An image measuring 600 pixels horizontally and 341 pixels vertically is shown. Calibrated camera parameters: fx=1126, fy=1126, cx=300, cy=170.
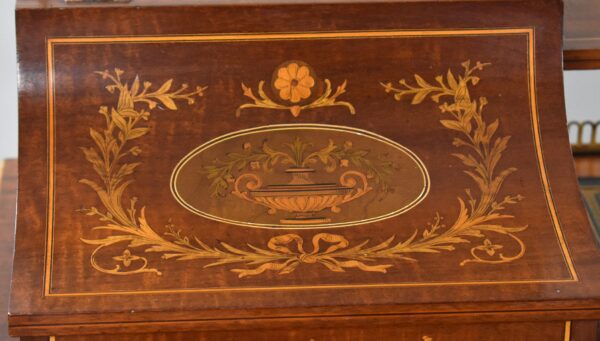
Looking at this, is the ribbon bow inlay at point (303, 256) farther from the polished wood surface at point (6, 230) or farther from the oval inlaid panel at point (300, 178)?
the polished wood surface at point (6, 230)

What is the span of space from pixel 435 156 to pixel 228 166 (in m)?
0.32

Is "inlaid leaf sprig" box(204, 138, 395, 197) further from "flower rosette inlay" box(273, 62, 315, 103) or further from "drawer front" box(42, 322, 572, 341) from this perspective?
"drawer front" box(42, 322, 572, 341)

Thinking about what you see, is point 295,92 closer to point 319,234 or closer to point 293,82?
point 293,82

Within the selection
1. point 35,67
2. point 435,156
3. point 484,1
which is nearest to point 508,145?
point 435,156

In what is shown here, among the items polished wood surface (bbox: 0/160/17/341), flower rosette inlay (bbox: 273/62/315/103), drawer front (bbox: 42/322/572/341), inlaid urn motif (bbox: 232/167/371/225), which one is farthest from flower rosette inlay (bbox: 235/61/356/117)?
polished wood surface (bbox: 0/160/17/341)

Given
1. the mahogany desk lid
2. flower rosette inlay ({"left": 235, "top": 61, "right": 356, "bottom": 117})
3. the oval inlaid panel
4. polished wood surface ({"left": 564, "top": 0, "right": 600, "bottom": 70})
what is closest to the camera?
the mahogany desk lid

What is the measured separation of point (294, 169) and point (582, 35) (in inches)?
23.8

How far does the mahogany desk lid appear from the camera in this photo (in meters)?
1.54

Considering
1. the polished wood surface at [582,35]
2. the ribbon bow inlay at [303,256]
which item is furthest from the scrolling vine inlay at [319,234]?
the polished wood surface at [582,35]

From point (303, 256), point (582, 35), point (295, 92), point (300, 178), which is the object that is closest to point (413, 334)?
point (303, 256)

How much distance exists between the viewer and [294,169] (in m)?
1.72

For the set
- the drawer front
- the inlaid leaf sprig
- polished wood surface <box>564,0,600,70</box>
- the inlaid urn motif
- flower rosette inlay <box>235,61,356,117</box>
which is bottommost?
the drawer front

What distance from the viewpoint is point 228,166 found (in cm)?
171

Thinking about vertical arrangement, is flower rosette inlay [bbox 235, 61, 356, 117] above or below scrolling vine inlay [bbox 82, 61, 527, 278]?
above
